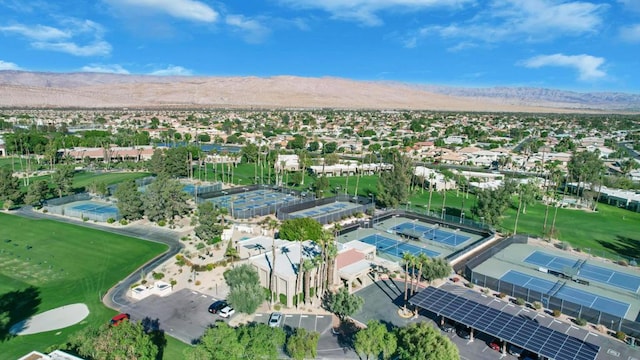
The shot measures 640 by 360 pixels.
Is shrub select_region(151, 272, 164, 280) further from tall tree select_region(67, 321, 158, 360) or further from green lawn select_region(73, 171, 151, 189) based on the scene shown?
green lawn select_region(73, 171, 151, 189)

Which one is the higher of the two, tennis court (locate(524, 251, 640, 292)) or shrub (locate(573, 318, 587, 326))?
tennis court (locate(524, 251, 640, 292))

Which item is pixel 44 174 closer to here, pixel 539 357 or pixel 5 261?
pixel 5 261

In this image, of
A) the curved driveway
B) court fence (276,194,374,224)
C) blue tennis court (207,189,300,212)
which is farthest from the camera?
blue tennis court (207,189,300,212)

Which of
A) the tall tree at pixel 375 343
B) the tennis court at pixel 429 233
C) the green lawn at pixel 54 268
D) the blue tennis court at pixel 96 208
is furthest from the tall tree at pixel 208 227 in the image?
the tall tree at pixel 375 343

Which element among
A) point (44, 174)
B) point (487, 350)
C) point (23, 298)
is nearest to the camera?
point (487, 350)

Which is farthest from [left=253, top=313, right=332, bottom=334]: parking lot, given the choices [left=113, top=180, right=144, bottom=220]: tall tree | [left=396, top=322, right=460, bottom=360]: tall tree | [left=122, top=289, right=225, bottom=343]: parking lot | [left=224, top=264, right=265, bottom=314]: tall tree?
[left=113, top=180, right=144, bottom=220]: tall tree

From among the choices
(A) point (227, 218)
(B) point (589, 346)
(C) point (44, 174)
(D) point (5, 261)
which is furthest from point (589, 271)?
(C) point (44, 174)
